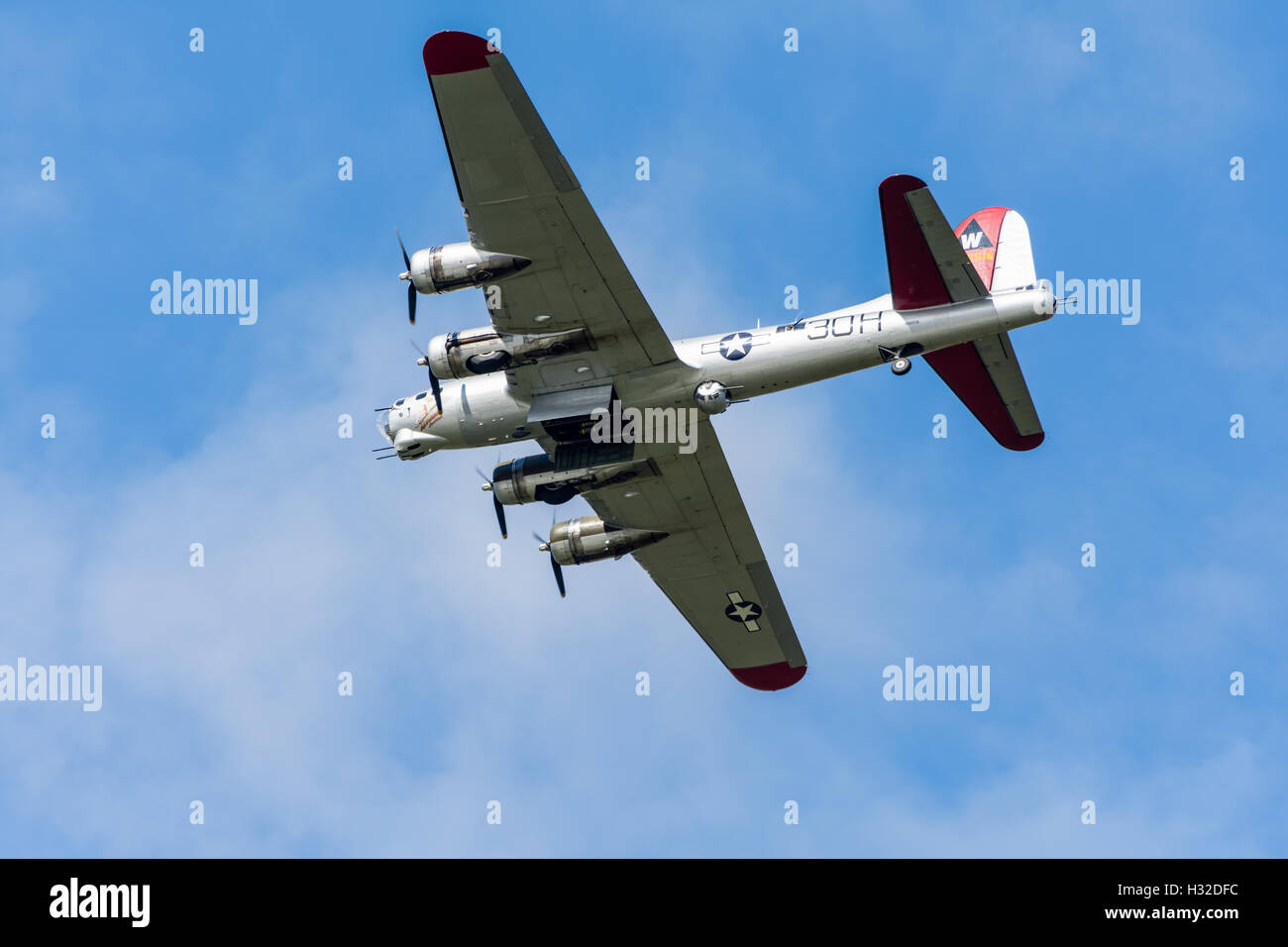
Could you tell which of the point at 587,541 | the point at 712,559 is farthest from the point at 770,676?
the point at 587,541

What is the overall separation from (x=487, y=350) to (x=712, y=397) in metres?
5.33

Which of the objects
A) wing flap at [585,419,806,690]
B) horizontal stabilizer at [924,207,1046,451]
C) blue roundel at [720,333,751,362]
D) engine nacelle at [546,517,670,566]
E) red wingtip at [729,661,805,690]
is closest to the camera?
blue roundel at [720,333,751,362]

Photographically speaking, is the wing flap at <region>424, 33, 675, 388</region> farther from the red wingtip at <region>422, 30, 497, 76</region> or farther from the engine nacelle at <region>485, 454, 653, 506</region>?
the engine nacelle at <region>485, 454, 653, 506</region>

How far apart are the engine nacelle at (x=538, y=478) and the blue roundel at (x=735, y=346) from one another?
4271 mm

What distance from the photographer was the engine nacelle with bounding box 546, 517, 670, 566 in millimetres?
39875

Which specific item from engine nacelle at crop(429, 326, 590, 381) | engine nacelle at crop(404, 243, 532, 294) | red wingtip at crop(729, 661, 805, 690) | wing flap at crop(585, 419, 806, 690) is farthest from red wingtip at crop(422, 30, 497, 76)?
red wingtip at crop(729, 661, 805, 690)

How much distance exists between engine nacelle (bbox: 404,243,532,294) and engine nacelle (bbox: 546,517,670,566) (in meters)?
9.11

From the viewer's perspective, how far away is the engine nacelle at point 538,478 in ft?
125

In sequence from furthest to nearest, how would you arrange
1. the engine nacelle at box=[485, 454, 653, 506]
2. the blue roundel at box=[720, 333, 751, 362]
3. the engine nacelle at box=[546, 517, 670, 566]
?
the engine nacelle at box=[546, 517, 670, 566], the engine nacelle at box=[485, 454, 653, 506], the blue roundel at box=[720, 333, 751, 362]

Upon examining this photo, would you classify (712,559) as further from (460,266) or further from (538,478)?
Result: (460,266)

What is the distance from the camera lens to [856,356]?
34750mm

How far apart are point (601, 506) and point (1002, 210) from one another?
12689 mm

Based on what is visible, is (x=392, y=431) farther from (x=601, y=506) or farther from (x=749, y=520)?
(x=749, y=520)

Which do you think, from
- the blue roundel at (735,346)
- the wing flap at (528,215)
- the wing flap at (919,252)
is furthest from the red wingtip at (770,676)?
the wing flap at (919,252)
